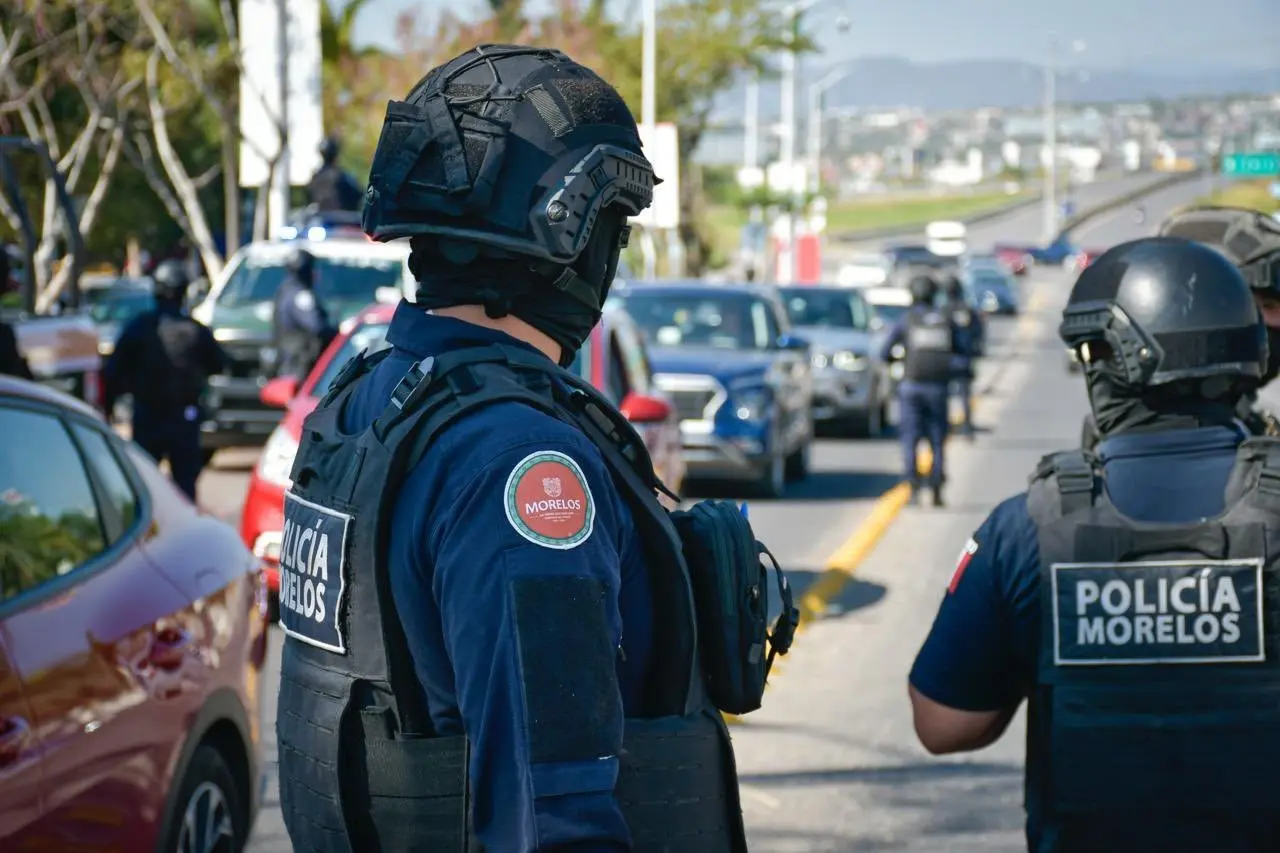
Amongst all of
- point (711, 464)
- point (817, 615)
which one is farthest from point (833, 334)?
point (817, 615)

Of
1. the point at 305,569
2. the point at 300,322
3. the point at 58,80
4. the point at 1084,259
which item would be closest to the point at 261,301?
the point at 300,322

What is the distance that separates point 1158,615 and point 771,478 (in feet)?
42.3

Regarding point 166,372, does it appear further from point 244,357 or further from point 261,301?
point 261,301

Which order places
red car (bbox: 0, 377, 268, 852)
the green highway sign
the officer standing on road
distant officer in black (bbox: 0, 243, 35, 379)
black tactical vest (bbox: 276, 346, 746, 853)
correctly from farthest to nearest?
the green highway sign → distant officer in black (bbox: 0, 243, 35, 379) → the officer standing on road → red car (bbox: 0, 377, 268, 852) → black tactical vest (bbox: 276, 346, 746, 853)

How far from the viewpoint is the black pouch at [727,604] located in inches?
92.4

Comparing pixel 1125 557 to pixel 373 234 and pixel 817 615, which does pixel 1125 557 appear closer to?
pixel 373 234

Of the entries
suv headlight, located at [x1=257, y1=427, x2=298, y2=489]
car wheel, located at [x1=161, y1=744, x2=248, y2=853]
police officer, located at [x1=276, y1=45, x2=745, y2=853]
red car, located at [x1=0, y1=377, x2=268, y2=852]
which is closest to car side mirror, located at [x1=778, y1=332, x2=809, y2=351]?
suv headlight, located at [x1=257, y1=427, x2=298, y2=489]

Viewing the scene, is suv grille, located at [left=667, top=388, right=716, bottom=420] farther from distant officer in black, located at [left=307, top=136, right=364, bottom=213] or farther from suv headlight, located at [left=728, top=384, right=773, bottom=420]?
distant officer in black, located at [left=307, top=136, right=364, bottom=213]

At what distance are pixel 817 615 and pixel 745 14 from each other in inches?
1489

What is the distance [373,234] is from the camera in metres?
2.49

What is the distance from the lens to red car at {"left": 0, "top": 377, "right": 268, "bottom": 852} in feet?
13.1

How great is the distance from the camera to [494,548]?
2.14m

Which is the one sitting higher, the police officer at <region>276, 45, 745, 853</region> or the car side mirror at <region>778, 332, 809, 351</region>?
the police officer at <region>276, 45, 745, 853</region>

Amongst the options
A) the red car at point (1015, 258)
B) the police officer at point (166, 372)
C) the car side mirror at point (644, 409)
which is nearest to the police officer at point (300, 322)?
the police officer at point (166, 372)
